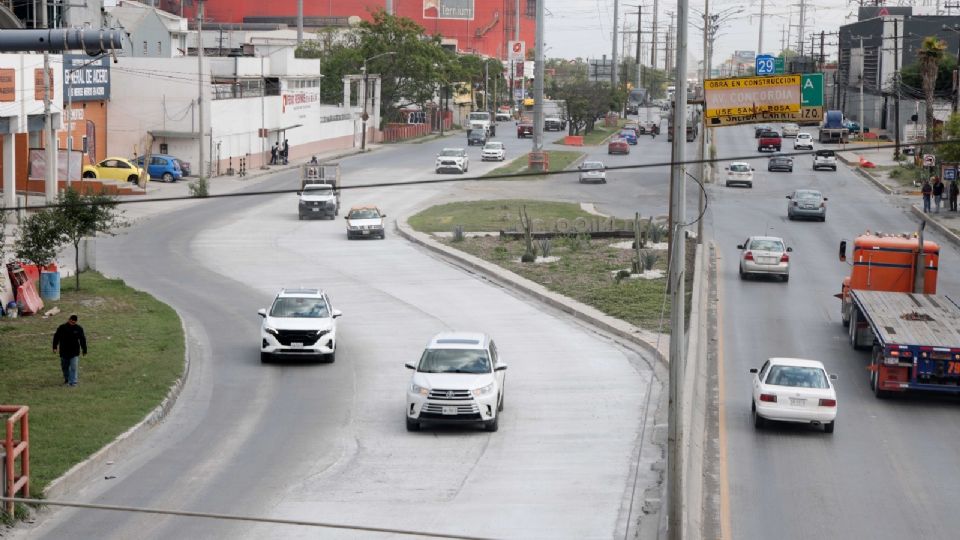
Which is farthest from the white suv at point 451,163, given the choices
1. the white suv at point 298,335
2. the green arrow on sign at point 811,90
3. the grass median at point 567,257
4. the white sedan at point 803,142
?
the green arrow on sign at point 811,90

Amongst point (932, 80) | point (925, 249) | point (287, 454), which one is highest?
point (932, 80)

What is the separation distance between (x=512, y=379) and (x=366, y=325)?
7251 millimetres

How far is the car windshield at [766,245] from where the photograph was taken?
4434cm

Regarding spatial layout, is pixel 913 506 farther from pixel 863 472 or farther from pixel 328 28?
pixel 328 28

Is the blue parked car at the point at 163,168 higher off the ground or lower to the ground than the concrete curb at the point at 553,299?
higher

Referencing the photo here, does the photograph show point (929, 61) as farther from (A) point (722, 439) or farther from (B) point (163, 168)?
(A) point (722, 439)

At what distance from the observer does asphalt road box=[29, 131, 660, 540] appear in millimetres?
19750

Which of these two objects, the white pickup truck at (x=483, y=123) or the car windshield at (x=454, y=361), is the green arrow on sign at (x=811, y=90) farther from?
the white pickup truck at (x=483, y=123)

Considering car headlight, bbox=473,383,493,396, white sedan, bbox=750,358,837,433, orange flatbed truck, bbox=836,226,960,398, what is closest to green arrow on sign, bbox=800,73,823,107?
white sedan, bbox=750,358,837,433

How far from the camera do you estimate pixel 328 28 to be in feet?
483

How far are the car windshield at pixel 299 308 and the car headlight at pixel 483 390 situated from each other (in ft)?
24.4

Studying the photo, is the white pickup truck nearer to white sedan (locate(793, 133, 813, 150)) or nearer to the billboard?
white sedan (locate(793, 133, 813, 150))

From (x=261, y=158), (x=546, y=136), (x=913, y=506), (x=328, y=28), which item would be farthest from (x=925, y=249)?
(x=328, y=28)

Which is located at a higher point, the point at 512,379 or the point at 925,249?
the point at 925,249
